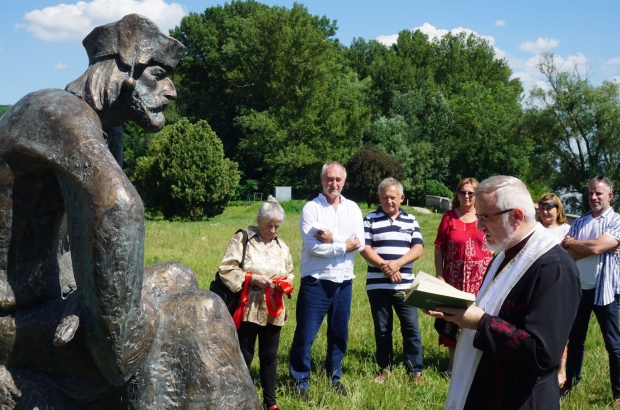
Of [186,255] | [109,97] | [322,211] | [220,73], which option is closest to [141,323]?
[109,97]

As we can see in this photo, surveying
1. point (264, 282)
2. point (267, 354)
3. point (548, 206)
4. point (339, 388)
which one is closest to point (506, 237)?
point (264, 282)

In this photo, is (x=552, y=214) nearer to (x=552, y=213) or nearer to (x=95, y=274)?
(x=552, y=213)

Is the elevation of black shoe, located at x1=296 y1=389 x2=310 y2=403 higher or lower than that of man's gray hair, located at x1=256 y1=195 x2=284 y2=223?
lower

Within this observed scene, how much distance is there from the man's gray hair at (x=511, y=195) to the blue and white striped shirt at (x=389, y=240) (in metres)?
3.66

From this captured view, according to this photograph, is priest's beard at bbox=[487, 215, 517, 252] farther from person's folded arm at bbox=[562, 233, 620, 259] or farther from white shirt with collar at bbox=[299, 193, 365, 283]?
person's folded arm at bbox=[562, 233, 620, 259]

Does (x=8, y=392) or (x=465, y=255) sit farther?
(x=465, y=255)

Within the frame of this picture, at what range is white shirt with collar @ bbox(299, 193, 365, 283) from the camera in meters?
6.55

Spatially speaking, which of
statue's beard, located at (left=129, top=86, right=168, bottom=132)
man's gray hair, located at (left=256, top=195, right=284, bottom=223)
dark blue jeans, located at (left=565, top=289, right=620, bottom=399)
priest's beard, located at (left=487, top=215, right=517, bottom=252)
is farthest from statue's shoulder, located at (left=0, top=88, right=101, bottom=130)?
dark blue jeans, located at (left=565, top=289, right=620, bottom=399)

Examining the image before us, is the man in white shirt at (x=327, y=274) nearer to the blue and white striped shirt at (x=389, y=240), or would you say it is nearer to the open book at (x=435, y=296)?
the blue and white striped shirt at (x=389, y=240)

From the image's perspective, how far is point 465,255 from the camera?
23.1ft

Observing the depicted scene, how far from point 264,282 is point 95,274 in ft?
12.1

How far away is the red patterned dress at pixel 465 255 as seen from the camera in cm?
706

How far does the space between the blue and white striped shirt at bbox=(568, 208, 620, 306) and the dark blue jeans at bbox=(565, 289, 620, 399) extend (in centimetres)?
8

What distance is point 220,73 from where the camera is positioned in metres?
54.8
